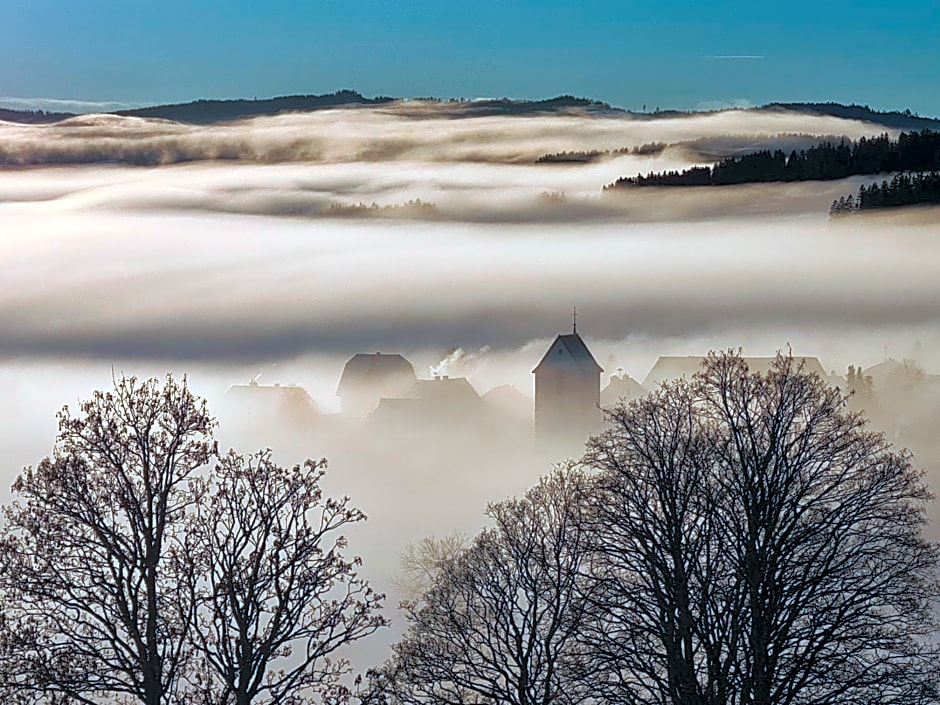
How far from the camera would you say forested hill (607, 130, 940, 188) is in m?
Answer: 59.7

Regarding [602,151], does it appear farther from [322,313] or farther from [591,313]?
[322,313]

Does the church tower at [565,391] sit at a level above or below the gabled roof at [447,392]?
below

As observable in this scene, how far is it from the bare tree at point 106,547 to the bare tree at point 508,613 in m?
4.78

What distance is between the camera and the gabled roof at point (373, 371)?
306ft

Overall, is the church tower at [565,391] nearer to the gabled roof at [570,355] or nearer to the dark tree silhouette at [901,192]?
the gabled roof at [570,355]

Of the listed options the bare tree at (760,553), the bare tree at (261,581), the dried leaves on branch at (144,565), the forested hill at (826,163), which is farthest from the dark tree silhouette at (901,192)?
the dried leaves on branch at (144,565)

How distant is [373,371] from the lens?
3688 inches

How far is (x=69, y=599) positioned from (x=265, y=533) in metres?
2.32

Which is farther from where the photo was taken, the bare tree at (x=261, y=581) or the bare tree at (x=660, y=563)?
the bare tree at (x=660, y=563)

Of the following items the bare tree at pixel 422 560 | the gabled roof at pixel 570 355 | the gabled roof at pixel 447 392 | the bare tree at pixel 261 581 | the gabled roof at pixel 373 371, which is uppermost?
the gabled roof at pixel 373 371

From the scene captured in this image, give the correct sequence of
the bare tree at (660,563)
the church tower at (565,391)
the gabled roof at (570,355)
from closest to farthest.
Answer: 1. the bare tree at (660,563)
2. the church tower at (565,391)
3. the gabled roof at (570,355)

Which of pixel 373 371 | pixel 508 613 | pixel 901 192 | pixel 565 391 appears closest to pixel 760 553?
pixel 508 613

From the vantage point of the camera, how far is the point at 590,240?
3132 inches

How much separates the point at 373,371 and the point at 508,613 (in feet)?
234
